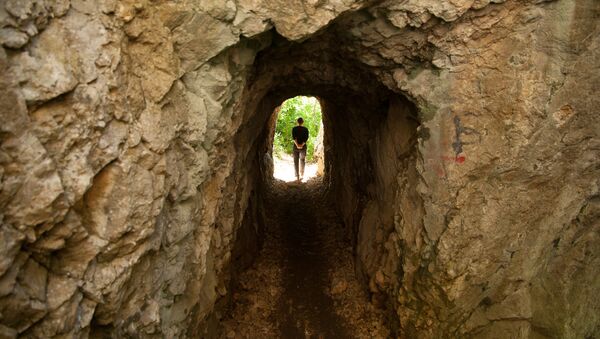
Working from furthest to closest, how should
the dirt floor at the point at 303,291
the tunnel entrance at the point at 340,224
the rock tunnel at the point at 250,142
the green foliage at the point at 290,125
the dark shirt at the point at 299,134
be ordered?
the green foliage at the point at 290,125, the dark shirt at the point at 299,134, the dirt floor at the point at 303,291, the tunnel entrance at the point at 340,224, the rock tunnel at the point at 250,142

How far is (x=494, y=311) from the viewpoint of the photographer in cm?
497

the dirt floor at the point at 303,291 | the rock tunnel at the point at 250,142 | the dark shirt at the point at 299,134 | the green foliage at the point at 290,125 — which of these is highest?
the green foliage at the point at 290,125

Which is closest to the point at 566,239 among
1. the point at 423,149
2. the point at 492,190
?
the point at 492,190

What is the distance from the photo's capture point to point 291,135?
684 inches

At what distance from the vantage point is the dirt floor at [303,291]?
19.8ft

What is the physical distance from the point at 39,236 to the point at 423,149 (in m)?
3.69

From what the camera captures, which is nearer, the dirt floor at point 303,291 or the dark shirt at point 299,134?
the dirt floor at point 303,291

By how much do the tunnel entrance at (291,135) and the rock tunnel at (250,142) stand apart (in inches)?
373

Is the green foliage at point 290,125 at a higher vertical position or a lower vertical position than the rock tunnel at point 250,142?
higher

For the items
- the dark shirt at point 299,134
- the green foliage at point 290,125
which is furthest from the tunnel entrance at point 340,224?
the green foliage at point 290,125

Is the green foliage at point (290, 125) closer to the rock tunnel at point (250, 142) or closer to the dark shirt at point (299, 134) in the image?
the dark shirt at point (299, 134)

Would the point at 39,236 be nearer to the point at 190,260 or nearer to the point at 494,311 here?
the point at 190,260

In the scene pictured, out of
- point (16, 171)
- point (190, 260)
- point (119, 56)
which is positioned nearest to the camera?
point (16, 171)

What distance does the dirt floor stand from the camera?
6.04m
